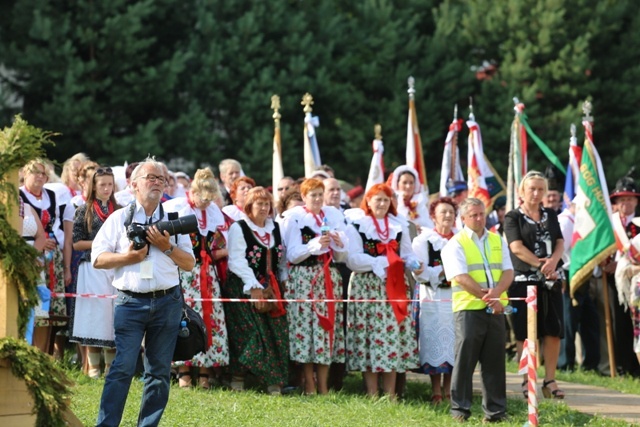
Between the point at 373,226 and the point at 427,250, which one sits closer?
the point at 373,226

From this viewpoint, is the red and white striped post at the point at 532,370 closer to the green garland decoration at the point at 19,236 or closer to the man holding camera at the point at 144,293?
the man holding camera at the point at 144,293

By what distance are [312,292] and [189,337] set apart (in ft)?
9.58

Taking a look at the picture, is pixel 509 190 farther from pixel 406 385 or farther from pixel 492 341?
pixel 492 341

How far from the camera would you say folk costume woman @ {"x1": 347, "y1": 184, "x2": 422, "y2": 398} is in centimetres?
1134

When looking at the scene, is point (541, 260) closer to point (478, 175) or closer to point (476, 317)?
point (476, 317)

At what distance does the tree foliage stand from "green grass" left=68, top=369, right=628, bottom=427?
41.8 ft

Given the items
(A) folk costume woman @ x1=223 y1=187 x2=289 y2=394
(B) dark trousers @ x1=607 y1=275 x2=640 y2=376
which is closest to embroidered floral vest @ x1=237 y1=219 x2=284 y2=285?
(A) folk costume woman @ x1=223 y1=187 x2=289 y2=394

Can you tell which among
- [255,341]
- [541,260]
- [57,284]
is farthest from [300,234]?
[57,284]

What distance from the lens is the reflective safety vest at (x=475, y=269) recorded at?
10367mm

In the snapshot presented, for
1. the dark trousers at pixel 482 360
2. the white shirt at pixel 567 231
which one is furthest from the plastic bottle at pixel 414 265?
the white shirt at pixel 567 231

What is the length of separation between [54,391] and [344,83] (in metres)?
20.8

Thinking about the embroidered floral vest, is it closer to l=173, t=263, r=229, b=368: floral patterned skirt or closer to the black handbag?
l=173, t=263, r=229, b=368: floral patterned skirt

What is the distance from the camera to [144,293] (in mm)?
8203

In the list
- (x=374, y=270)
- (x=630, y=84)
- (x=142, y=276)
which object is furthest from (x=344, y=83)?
(x=142, y=276)
